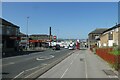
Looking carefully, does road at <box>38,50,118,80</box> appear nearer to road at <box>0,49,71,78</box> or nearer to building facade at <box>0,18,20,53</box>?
road at <box>0,49,71,78</box>

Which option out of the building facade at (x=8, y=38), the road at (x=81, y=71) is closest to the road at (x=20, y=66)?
the road at (x=81, y=71)

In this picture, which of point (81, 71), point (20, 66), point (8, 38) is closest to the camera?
point (81, 71)

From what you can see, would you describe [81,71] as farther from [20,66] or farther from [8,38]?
[8,38]

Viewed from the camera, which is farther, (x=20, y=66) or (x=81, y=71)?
(x=20, y=66)

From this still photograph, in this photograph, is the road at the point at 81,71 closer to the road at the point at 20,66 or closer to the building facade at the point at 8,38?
the road at the point at 20,66

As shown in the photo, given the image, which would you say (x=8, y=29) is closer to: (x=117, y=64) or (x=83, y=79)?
(x=117, y=64)

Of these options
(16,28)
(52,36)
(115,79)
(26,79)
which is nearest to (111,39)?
(16,28)

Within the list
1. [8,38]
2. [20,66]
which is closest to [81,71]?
[20,66]

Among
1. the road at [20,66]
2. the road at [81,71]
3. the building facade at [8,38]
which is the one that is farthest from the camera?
the building facade at [8,38]

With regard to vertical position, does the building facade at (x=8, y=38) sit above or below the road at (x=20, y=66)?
above

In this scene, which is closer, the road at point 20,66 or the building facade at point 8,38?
the road at point 20,66

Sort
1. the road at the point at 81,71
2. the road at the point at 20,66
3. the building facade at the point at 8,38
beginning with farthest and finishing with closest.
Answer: the building facade at the point at 8,38
the road at the point at 81,71
the road at the point at 20,66

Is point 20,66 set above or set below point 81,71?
above

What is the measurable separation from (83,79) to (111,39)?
5234 centimetres
